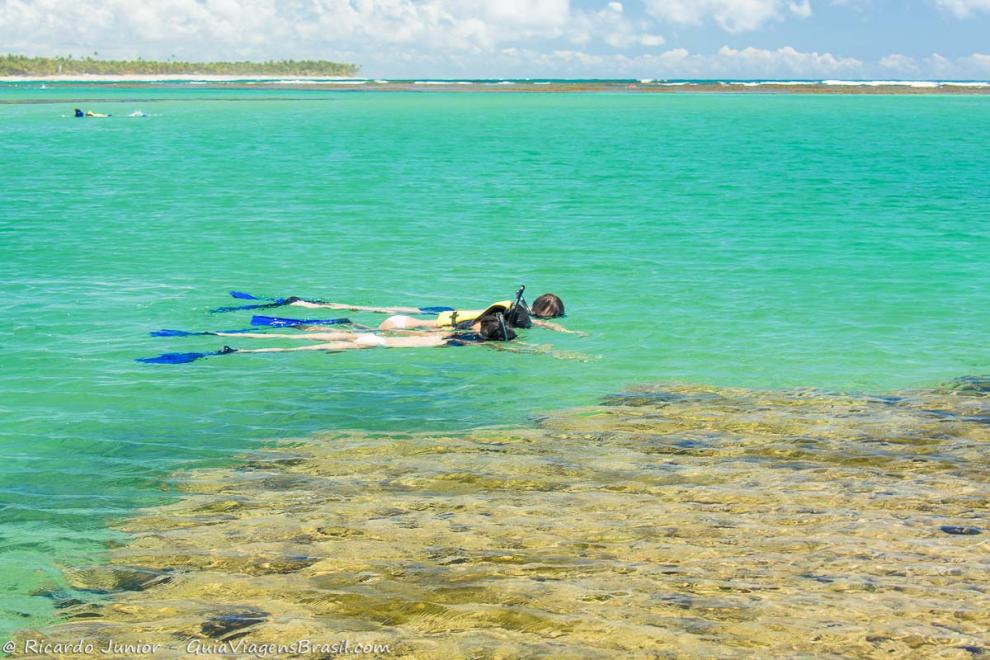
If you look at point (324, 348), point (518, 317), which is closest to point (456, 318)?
point (518, 317)

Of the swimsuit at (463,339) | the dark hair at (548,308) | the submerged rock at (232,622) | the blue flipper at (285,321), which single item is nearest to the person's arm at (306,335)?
the blue flipper at (285,321)

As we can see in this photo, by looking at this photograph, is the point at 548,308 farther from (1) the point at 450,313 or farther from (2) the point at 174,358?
(2) the point at 174,358

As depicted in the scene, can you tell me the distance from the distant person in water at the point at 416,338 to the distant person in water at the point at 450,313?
11.2 inches

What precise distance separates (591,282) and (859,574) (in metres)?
16.4

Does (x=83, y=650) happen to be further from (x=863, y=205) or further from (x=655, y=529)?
(x=863, y=205)

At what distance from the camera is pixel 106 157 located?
55312 millimetres

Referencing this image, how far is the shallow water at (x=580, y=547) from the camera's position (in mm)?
6738

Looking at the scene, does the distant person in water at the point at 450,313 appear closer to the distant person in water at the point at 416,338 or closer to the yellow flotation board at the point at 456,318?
the yellow flotation board at the point at 456,318

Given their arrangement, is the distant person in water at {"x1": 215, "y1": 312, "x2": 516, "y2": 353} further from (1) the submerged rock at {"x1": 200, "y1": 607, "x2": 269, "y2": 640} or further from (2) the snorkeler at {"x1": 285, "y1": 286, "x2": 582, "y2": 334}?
(1) the submerged rock at {"x1": 200, "y1": 607, "x2": 269, "y2": 640}

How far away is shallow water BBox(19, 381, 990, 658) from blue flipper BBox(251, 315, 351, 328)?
6386 mm

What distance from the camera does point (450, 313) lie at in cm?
1778

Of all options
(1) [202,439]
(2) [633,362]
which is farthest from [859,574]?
(2) [633,362]

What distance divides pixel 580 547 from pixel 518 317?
9.80 m

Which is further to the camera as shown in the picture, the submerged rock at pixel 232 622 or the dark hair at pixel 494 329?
the dark hair at pixel 494 329
